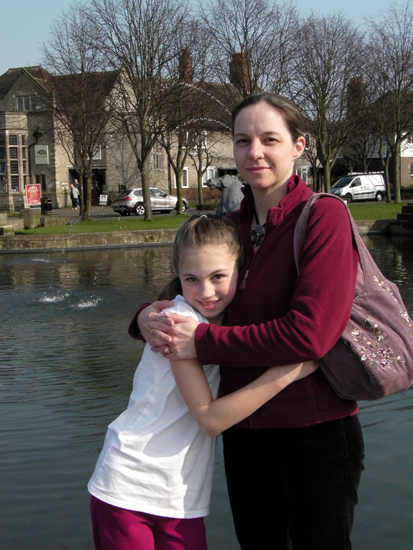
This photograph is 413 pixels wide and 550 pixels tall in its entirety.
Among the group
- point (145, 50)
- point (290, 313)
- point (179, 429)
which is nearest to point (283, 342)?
point (290, 313)

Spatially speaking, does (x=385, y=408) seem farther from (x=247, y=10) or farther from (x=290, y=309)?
(x=247, y=10)

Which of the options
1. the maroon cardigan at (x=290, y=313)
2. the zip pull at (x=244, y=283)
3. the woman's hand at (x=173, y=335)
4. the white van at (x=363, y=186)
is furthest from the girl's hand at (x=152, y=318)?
the white van at (x=363, y=186)

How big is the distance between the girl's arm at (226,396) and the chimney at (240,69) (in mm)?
29010

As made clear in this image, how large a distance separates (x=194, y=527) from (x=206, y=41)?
30138 millimetres

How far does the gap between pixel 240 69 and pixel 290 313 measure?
29398mm

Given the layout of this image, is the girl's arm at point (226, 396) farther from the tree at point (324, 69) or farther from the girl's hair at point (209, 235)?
the tree at point (324, 69)

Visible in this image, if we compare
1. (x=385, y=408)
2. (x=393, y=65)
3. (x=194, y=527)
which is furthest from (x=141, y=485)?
(x=393, y=65)

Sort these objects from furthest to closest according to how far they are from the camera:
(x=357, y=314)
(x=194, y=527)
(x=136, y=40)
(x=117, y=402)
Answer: (x=136, y=40) → (x=117, y=402) → (x=194, y=527) → (x=357, y=314)

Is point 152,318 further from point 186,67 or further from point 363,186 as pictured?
point 363,186

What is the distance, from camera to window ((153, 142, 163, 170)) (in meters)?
54.8

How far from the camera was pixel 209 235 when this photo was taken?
211 centimetres

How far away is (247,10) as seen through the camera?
29172 millimetres

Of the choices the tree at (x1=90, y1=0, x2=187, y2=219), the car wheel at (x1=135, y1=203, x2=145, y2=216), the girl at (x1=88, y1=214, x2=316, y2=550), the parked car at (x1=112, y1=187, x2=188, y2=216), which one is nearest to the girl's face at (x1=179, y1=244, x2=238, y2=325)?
the girl at (x1=88, y1=214, x2=316, y2=550)

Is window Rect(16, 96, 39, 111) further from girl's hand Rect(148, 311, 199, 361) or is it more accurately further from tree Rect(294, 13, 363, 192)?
girl's hand Rect(148, 311, 199, 361)
